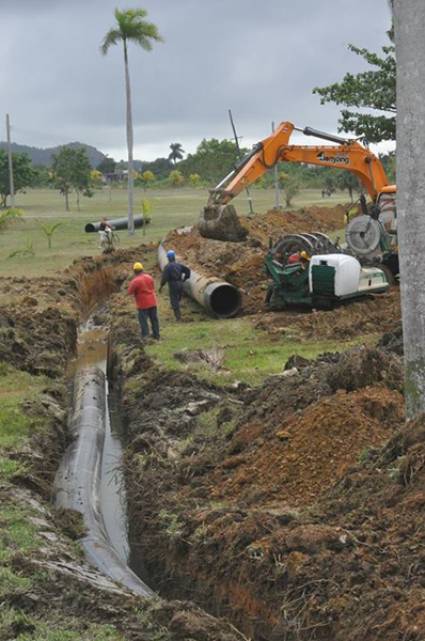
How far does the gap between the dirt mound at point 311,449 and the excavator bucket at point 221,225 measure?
71.2ft

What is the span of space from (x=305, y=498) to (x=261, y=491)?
0.65 metres

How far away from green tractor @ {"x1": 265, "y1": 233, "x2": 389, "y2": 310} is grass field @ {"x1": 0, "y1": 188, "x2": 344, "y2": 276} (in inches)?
496

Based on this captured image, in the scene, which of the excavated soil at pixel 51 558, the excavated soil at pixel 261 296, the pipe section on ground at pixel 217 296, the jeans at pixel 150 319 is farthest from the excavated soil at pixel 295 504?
the pipe section on ground at pixel 217 296

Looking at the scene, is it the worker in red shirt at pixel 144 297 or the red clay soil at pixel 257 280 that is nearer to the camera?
the worker in red shirt at pixel 144 297

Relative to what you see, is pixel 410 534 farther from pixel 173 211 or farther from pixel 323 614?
pixel 173 211

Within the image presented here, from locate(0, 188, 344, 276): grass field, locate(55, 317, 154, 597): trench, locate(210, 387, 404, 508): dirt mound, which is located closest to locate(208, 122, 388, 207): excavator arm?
locate(0, 188, 344, 276): grass field

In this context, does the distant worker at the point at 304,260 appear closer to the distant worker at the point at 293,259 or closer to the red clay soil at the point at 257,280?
the distant worker at the point at 293,259

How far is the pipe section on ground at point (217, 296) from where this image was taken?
2555 centimetres

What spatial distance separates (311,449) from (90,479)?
14.7 ft

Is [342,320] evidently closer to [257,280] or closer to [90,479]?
[257,280]

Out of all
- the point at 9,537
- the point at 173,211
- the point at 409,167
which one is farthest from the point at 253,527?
the point at 173,211

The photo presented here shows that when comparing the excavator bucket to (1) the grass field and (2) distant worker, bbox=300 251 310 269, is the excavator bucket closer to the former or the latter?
(1) the grass field

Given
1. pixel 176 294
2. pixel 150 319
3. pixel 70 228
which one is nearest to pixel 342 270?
pixel 176 294

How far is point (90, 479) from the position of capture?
15.2 meters
